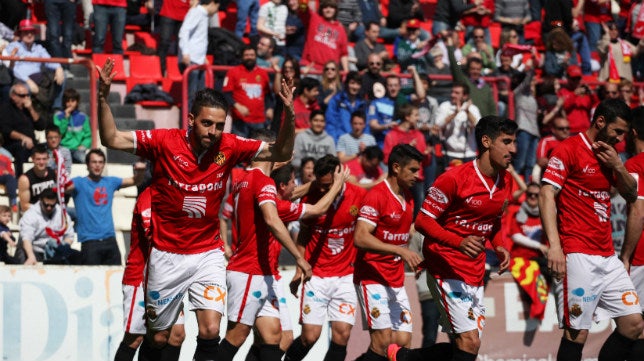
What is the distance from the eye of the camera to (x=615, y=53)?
69.0ft

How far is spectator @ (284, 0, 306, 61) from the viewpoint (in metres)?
18.5

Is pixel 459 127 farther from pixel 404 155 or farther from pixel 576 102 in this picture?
pixel 404 155

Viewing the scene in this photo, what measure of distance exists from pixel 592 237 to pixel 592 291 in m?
0.51

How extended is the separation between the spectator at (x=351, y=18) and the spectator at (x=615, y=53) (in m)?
4.78

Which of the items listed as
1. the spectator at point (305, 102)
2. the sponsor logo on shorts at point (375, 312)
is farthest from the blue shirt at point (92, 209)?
the sponsor logo on shorts at point (375, 312)

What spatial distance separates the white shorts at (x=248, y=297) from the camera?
35.8ft

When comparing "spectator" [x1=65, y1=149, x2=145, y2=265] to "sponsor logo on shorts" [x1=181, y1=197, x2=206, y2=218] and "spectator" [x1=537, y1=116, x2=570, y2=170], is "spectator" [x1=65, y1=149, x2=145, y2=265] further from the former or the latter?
"spectator" [x1=537, y1=116, x2=570, y2=170]

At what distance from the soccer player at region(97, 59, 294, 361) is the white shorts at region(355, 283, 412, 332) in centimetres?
244

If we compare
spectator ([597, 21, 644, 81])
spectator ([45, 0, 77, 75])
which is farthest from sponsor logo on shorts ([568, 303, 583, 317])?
spectator ([597, 21, 644, 81])

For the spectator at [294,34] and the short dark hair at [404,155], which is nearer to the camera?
the short dark hair at [404,155]

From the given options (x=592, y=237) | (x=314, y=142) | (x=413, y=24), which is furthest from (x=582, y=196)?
(x=413, y=24)

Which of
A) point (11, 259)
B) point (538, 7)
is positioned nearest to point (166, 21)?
point (11, 259)

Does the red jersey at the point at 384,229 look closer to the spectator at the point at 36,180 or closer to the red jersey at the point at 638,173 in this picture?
the red jersey at the point at 638,173

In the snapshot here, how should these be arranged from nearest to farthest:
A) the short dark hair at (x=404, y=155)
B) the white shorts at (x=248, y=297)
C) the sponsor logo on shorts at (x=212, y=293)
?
the sponsor logo on shorts at (x=212, y=293) → the white shorts at (x=248, y=297) → the short dark hair at (x=404, y=155)
